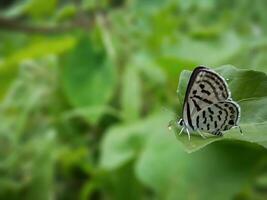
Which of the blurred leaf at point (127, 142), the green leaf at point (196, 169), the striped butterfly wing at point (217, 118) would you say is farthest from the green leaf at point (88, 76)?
the striped butterfly wing at point (217, 118)

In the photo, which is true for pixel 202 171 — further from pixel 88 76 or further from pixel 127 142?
pixel 88 76

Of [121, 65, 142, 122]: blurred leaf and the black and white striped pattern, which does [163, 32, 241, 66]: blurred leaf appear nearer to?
[121, 65, 142, 122]: blurred leaf

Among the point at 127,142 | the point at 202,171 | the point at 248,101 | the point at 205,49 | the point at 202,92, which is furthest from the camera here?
the point at 205,49

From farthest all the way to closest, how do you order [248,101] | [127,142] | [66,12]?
[66,12] → [127,142] → [248,101]

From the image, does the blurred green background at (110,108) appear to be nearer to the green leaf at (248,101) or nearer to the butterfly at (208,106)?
the butterfly at (208,106)

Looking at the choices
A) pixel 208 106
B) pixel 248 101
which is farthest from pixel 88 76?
pixel 248 101
